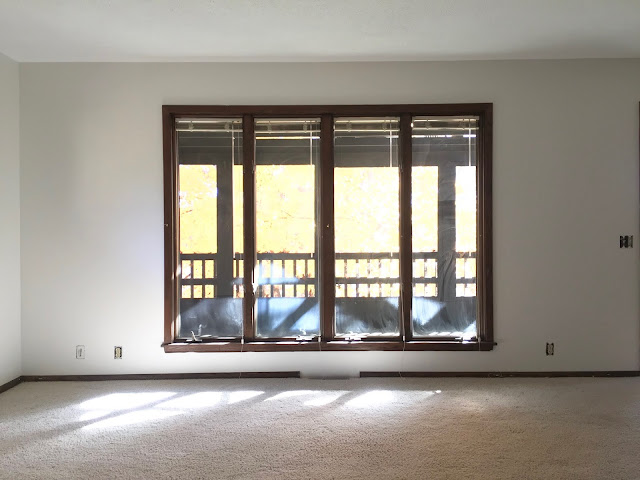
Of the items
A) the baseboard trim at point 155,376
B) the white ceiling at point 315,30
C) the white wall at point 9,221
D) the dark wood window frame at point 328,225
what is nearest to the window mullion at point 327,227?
the dark wood window frame at point 328,225

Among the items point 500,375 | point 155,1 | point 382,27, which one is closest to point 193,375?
point 500,375

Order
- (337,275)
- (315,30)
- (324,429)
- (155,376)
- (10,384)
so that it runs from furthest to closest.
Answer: (337,275) → (155,376) → (10,384) → (315,30) → (324,429)

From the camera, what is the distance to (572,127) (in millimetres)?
4113

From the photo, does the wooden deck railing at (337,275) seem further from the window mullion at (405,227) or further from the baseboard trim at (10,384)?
the baseboard trim at (10,384)

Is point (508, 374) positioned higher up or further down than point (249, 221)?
further down

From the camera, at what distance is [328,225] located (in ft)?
13.7

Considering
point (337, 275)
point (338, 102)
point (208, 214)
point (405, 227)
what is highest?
point (338, 102)

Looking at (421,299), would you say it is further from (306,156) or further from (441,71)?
(441,71)

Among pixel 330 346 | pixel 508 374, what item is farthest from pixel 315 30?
pixel 508 374

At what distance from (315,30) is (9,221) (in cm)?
285

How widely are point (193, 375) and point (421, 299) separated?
204 cm

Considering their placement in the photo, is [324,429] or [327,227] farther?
[327,227]

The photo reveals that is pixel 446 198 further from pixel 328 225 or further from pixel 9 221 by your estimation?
pixel 9 221

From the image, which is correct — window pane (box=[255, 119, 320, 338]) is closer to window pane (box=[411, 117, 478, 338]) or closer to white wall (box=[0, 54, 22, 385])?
window pane (box=[411, 117, 478, 338])
